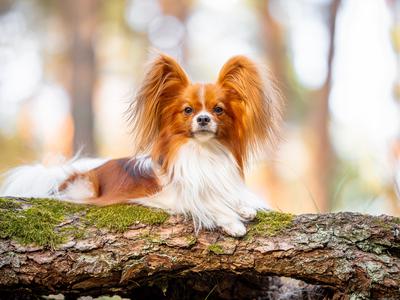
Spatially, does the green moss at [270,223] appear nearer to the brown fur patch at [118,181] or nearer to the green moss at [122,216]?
the green moss at [122,216]

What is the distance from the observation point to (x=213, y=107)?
150 inches

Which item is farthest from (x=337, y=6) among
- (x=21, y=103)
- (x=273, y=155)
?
(x=21, y=103)

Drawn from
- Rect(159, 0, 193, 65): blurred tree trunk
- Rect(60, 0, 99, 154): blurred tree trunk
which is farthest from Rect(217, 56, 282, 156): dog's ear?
Rect(159, 0, 193, 65): blurred tree trunk

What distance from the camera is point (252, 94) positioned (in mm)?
3932

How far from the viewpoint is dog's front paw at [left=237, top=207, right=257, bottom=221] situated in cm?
366

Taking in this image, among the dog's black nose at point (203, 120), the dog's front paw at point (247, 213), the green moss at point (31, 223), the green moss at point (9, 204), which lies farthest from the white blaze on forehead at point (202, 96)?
the green moss at point (9, 204)

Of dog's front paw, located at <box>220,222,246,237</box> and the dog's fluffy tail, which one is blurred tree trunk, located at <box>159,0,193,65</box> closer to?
the dog's fluffy tail

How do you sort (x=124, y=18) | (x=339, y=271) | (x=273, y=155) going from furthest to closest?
1. (x=124, y=18)
2. (x=273, y=155)
3. (x=339, y=271)

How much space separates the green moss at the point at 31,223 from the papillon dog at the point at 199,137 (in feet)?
1.71

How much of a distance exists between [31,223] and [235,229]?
4.08 feet

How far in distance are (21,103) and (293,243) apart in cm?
1765

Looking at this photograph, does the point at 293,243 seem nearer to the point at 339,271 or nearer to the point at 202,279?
the point at 339,271

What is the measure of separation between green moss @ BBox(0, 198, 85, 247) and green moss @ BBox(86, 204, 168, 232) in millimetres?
191

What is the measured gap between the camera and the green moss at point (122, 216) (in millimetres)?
3441
